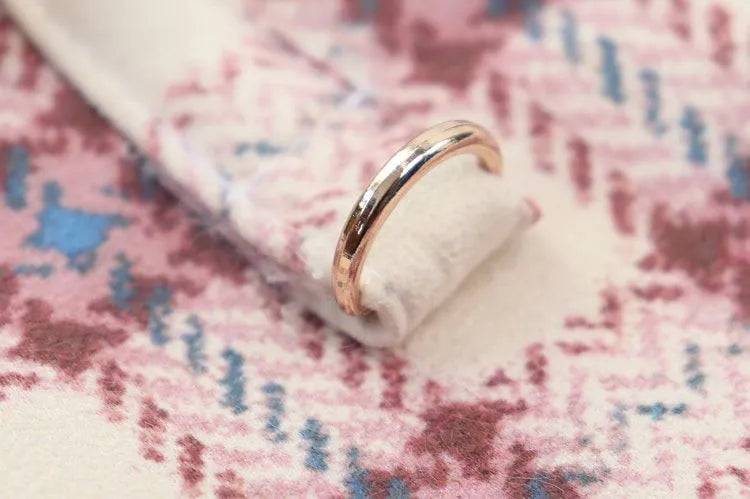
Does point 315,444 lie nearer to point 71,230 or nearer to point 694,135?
point 71,230

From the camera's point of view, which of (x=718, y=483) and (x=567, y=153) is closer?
(x=718, y=483)

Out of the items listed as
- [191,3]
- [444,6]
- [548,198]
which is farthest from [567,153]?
[191,3]

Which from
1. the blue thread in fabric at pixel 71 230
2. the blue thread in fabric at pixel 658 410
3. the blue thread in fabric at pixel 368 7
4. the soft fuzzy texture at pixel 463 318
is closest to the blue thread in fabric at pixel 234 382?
the soft fuzzy texture at pixel 463 318

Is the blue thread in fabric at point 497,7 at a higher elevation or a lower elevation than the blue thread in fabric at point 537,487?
higher

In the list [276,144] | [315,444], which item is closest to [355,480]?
[315,444]

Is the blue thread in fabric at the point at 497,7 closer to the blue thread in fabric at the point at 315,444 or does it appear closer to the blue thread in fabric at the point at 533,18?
the blue thread in fabric at the point at 533,18

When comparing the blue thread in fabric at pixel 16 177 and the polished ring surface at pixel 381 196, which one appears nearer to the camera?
the polished ring surface at pixel 381 196

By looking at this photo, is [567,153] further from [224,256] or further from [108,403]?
[108,403]
